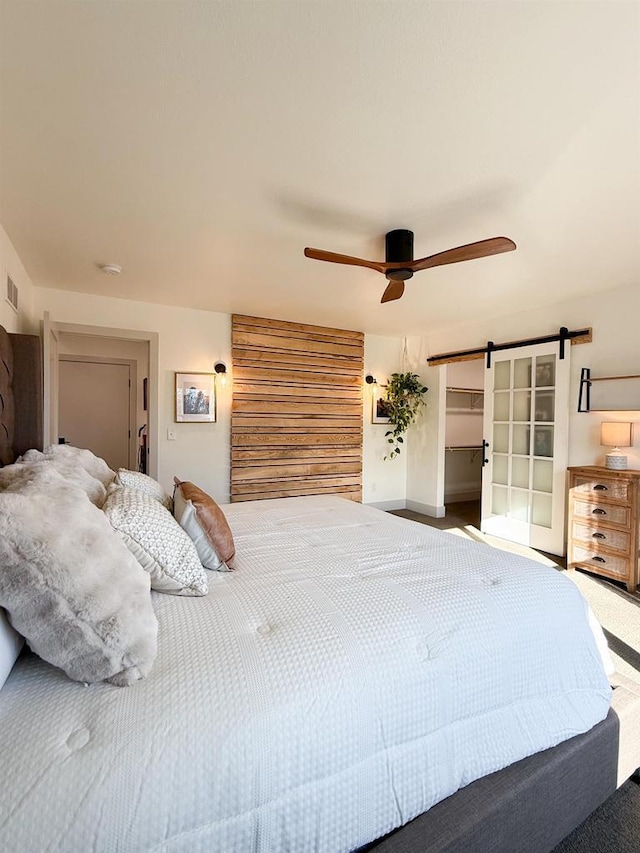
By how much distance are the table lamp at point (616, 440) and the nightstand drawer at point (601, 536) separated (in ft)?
1.69

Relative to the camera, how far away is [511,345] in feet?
14.0

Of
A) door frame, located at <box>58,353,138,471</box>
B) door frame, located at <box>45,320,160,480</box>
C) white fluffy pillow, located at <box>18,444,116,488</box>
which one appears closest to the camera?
white fluffy pillow, located at <box>18,444,116,488</box>

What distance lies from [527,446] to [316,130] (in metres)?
3.62

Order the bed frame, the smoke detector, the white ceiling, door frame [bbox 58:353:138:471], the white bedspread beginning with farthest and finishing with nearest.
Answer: door frame [bbox 58:353:138:471]
the smoke detector
the white ceiling
the bed frame
the white bedspread

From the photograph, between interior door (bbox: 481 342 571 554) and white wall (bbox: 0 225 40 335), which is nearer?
white wall (bbox: 0 225 40 335)

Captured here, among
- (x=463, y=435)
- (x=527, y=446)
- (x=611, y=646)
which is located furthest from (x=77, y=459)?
(x=463, y=435)

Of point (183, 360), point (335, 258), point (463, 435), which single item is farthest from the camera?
point (463, 435)

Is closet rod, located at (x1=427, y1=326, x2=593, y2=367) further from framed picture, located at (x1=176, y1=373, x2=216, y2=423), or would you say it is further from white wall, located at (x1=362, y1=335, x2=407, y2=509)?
framed picture, located at (x1=176, y1=373, x2=216, y2=423)

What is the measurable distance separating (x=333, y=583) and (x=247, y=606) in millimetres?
333

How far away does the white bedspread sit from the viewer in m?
0.75

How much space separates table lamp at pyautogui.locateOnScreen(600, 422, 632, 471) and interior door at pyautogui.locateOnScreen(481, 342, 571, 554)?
445mm

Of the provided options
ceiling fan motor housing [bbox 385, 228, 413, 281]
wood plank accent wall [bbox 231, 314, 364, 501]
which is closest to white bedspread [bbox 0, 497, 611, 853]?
ceiling fan motor housing [bbox 385, 228, 413, 281]

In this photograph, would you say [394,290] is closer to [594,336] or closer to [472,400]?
[594,336]

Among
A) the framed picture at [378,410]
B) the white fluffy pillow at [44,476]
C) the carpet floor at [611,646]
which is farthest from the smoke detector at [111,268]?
the carpet floor at [611,646]
